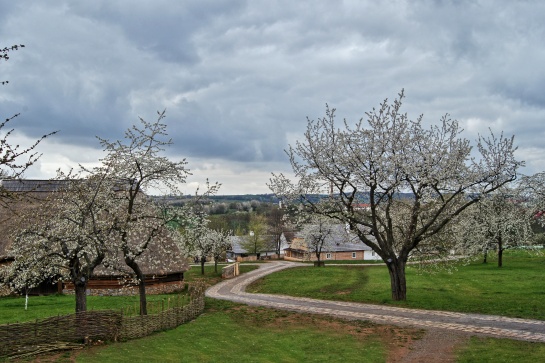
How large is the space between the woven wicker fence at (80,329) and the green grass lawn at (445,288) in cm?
1348

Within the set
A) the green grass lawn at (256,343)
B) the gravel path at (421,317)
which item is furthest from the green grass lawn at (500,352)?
the green grass lawn at (256,343)

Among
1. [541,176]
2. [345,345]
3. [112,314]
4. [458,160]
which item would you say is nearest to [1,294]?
[112,314]

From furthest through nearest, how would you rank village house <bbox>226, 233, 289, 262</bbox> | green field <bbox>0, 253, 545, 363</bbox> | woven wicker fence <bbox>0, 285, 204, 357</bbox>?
1. village house <bbox>226, 233, 289, 262</bbox>
2. green field <bbox>0, 253, 545, 363</bbox>
3. woven wicker fence <bbox>0, 285, 204, 357</bbox>

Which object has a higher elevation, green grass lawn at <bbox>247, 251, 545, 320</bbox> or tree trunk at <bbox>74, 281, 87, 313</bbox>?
tree trunk at <bbox>74, 281, 87, 313</bbox>

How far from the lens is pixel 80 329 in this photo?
680 inches

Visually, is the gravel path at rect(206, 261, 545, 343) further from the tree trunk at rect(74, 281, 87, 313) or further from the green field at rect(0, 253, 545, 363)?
the tree trunk at rect(74, 281, 87, 313)

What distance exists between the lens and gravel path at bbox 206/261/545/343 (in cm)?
1869

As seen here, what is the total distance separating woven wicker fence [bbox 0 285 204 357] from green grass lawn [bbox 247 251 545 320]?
13.5m

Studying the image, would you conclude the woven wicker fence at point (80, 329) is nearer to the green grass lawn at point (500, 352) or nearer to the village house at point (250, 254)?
the green grass lawn at point (500, 352)

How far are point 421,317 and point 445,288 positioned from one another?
1353 cm

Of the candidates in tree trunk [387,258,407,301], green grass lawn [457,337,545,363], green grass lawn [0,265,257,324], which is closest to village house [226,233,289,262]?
green grass lawn [0,265,257,324]

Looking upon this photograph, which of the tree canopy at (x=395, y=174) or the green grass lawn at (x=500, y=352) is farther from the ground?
the tree canopy at (x=395, y=174)

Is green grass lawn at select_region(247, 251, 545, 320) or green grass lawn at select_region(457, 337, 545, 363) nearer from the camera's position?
green grass lawn at select_region(457, 337, 545, 363)

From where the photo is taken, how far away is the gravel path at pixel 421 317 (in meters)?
18.7
